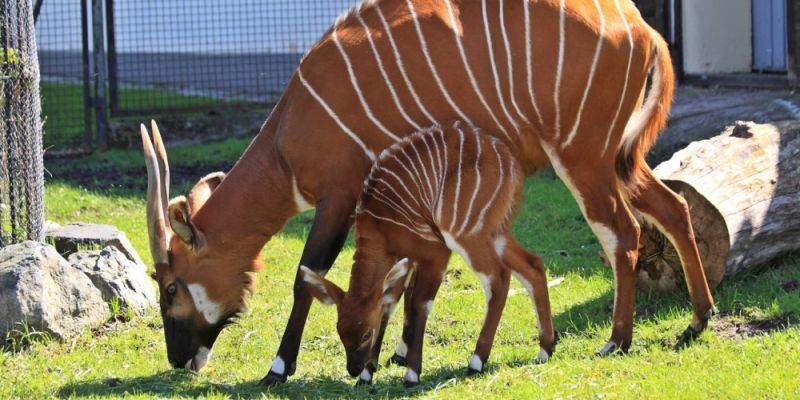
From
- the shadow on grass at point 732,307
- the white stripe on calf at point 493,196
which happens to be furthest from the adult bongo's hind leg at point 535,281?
the shadow on grass at point 732,307

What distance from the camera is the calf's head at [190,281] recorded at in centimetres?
647

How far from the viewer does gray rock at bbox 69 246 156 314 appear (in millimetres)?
7402

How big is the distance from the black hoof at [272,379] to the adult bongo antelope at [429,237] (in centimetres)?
41

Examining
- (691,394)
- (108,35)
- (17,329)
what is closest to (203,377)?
(17,329)

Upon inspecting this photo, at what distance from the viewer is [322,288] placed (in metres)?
6.01

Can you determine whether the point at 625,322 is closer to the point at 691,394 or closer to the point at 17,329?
the point at 691,394

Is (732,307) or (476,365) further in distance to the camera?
(732,307)

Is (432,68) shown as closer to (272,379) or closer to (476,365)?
(476,365)

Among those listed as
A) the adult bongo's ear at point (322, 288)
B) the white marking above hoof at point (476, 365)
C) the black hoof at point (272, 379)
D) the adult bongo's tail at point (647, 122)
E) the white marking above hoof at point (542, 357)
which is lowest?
the black hoof at point (272, 379)

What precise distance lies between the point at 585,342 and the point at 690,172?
1.23 metres

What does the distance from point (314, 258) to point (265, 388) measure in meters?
0.74

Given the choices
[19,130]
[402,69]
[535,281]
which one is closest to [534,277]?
[535,281]

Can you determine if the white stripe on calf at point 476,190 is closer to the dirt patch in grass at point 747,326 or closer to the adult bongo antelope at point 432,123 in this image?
the adult bongo antelope at point 432,123

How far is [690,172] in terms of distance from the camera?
7.00m
